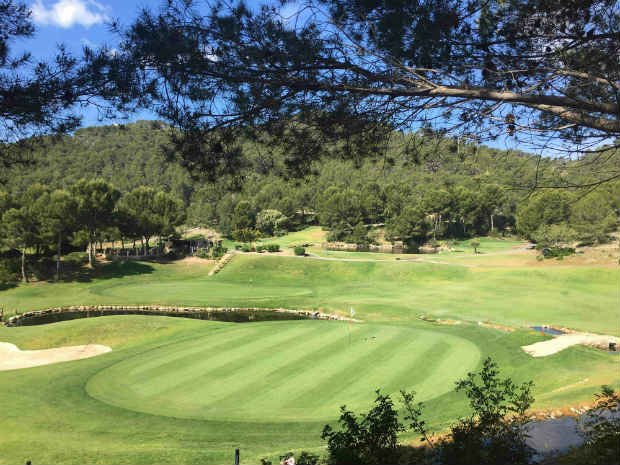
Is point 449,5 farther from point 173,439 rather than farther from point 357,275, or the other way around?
point 357,275

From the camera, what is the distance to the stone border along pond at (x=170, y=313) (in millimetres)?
24734

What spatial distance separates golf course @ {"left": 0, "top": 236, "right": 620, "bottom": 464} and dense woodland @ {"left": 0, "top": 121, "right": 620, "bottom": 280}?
17.2 ft

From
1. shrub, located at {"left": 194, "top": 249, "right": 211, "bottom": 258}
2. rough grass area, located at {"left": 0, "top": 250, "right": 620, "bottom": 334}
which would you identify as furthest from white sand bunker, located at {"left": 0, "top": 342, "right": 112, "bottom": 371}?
shrub, located at {"left": 194, "top": 249, "right": 211, "bottom": 258}

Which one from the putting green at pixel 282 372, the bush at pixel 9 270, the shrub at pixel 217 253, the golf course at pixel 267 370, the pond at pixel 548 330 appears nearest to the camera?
the golf course at pixel 267 370

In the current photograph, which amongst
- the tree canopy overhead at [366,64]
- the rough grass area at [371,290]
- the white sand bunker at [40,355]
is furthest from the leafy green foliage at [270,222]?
the tree canopy overhead at [366,64]

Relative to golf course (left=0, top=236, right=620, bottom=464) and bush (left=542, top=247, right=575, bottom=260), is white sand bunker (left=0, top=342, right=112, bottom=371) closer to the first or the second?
golf course (left=0, top=236, right=620, bottom=464)

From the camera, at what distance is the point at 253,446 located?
8172 mm

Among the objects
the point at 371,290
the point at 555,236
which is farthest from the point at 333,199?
the point at 371,290

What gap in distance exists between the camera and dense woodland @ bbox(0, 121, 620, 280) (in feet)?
21.7

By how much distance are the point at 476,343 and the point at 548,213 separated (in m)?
45.8

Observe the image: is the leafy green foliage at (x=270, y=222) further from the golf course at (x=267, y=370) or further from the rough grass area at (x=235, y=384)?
the rough grass area at (x=235, y=384)

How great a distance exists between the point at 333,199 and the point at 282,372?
175ft

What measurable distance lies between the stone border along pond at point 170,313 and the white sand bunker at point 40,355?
8610 mm

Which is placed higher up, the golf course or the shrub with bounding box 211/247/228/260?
the shrub with bounding box 211/247/228/260
